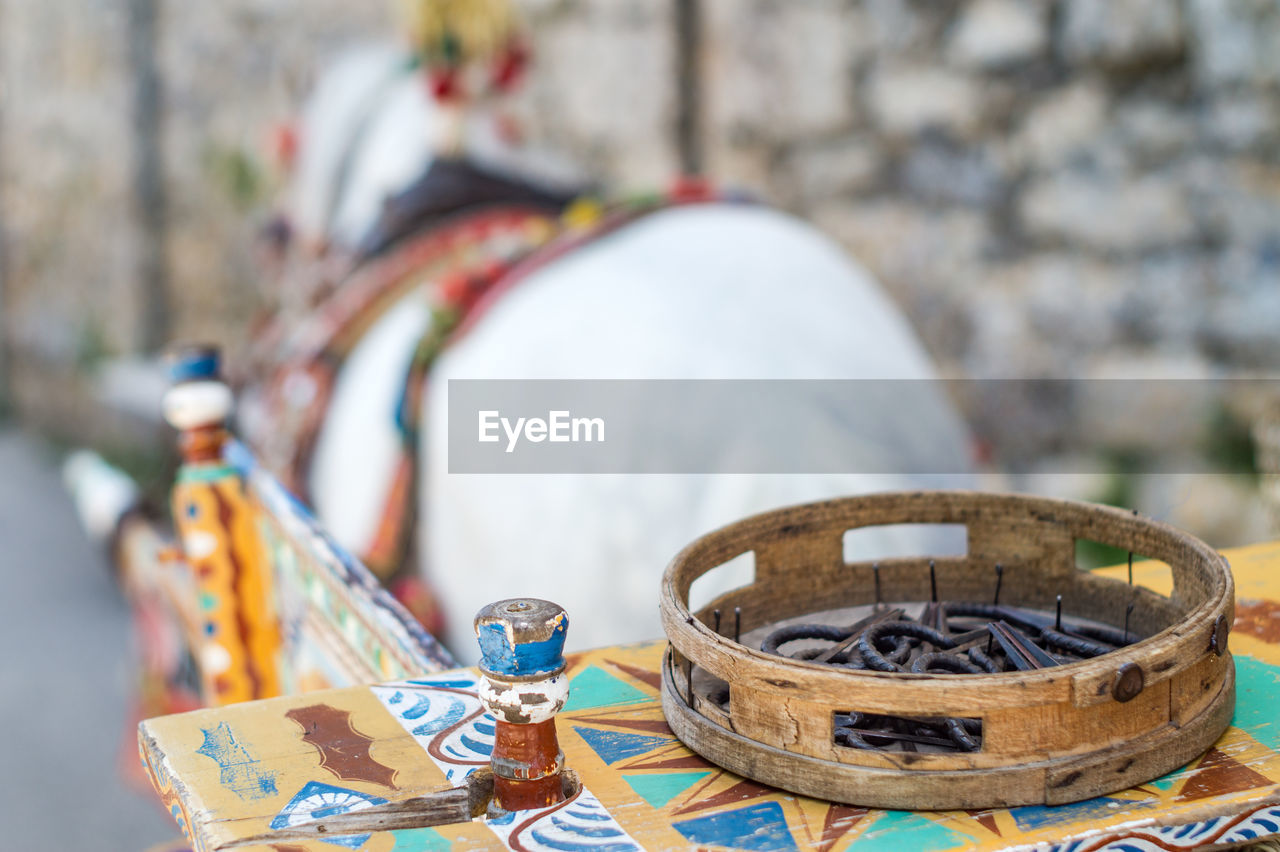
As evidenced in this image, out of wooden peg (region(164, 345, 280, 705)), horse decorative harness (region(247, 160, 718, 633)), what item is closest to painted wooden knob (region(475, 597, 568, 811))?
horse decorative harness (region(247, 160, 718, 633))

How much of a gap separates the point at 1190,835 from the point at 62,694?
131 inches

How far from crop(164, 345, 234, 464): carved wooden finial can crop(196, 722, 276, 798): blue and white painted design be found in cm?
95

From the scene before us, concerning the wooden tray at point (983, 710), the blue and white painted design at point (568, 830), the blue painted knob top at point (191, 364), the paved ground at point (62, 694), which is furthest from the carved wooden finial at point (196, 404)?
the paved ground at point (62, 694)

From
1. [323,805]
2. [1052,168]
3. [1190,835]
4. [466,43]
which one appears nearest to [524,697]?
[323,805]

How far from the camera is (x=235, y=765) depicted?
82 centimetres

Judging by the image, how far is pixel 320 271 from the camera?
8.87 feet

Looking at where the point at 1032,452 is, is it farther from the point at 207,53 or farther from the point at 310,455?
the point at 207,53

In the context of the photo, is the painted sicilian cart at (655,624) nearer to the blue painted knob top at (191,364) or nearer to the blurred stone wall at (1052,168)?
the blue painted knob top at (191,364)

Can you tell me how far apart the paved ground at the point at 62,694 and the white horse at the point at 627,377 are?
4.34 ft

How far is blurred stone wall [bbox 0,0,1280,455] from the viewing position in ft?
8.66

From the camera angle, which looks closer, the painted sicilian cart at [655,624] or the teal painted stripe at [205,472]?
the painted sicilian cart at [655,624]

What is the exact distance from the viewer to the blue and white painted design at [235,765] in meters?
0.78

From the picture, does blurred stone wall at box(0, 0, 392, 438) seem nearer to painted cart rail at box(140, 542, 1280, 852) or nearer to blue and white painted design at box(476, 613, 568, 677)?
painted cart rail at box(140, 542, 1280, 852)

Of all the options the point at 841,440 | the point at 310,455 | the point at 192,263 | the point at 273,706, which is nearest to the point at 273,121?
the point at 192,263
